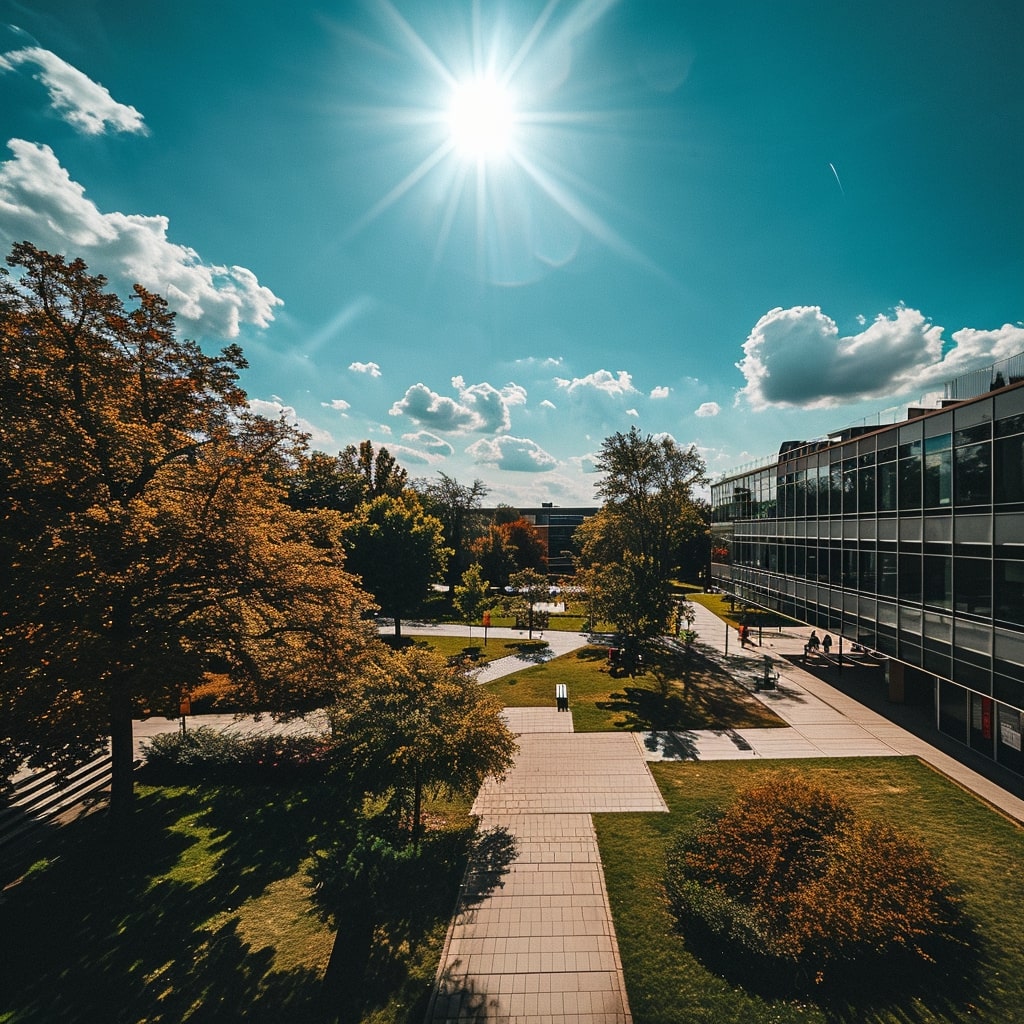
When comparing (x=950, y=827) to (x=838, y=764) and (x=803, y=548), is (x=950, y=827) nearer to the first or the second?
(x=838, y=764)

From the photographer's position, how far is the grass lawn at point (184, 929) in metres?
7.46

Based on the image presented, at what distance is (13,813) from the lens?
12445mm

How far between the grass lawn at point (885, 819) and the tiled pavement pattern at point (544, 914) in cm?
43

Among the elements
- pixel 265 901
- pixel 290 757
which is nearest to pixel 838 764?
pixel 265 901

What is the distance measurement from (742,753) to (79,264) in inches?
873

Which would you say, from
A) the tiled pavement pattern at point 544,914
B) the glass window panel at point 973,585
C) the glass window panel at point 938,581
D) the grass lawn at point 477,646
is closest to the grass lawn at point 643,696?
the grass lawn at point 477,646

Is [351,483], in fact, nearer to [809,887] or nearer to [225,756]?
[225,756]

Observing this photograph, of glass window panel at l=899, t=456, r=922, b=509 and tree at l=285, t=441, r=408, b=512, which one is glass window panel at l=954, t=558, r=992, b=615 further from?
tree at l=285, t=441, r=408, b=512

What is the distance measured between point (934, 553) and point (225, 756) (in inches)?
969

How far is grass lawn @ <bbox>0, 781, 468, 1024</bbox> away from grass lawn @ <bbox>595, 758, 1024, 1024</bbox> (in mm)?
3697

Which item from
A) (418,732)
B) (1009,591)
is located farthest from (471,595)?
(1009,591)

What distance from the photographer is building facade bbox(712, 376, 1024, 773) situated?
13.4 metres

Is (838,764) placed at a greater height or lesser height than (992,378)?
lesser

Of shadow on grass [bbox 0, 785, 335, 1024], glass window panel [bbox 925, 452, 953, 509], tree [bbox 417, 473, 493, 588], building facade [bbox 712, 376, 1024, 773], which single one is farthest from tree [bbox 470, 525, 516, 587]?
glass window panel [bbox 925, 452, 953, 509]
